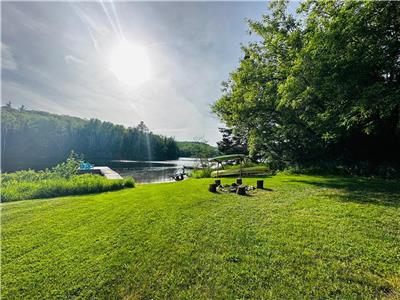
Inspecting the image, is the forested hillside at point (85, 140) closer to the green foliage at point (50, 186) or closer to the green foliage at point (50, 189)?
the green foliage at point (50, 186)

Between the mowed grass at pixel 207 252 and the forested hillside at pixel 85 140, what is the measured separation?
71.1m

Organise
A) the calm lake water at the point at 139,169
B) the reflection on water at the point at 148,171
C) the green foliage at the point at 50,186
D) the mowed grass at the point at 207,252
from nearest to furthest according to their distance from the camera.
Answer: the mowed grass at the point at 207,252 < the green foliage at the point at 50,186 < the reflection on water at the point at 148,171 < the calm lake water at the point at 139,169

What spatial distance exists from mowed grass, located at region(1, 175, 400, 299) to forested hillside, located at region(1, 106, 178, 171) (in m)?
71.1

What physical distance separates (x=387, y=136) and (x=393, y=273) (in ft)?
38.2

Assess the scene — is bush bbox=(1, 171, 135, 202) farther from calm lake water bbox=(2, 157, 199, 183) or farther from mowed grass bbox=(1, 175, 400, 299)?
calm lake water bbox=(2, 157, 199, 183)

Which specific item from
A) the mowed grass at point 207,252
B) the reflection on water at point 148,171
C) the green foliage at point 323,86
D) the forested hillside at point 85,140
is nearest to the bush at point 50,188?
the mowed grass at point 207,252

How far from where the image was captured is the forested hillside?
65.1 metres

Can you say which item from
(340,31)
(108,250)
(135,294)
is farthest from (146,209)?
(340,31)

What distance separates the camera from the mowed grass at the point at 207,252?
2523 mm

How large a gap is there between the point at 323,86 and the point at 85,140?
8605 centimetres

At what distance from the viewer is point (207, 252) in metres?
3.35

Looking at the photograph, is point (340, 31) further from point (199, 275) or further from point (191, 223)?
point (199, 275)

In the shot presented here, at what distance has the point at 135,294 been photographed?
8.21ft

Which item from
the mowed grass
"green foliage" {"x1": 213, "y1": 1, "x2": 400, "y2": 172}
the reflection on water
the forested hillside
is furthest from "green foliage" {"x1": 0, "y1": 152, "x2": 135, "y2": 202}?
the forested hillside
